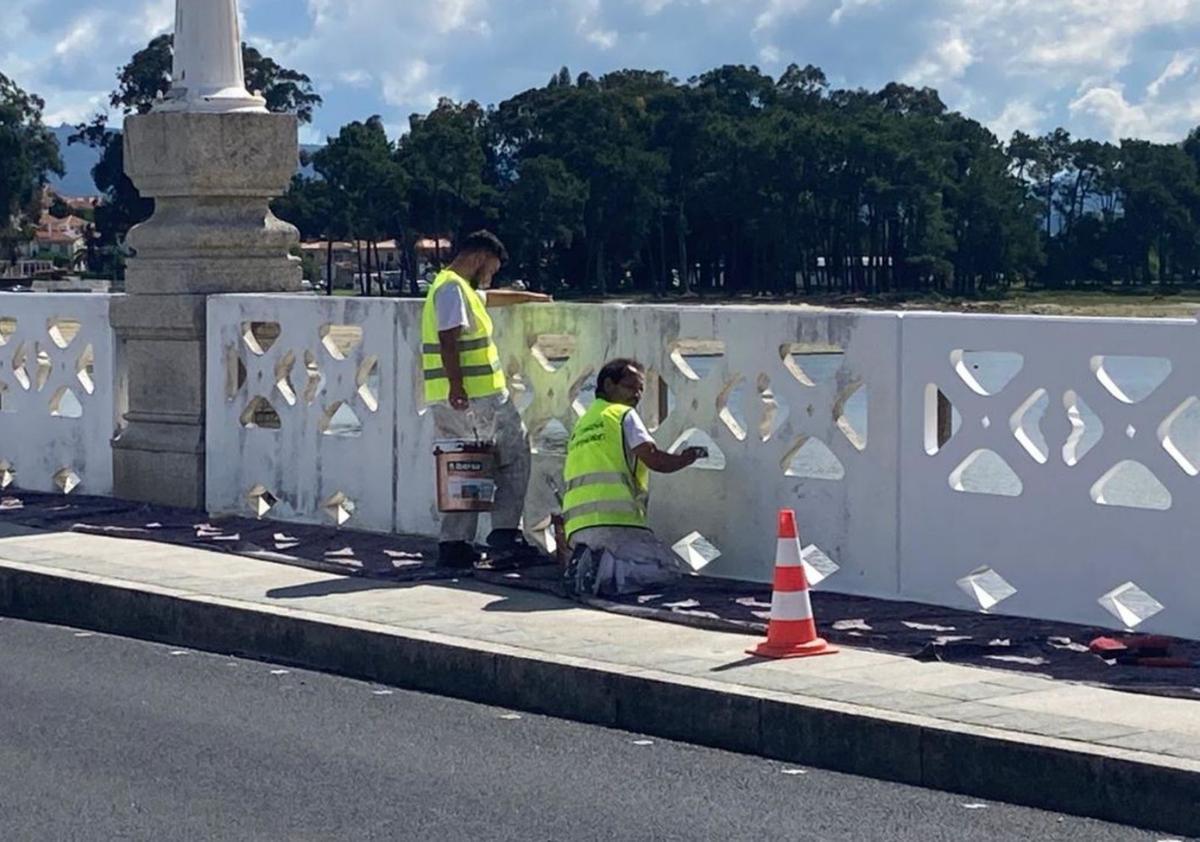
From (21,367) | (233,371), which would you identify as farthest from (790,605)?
(21,367)

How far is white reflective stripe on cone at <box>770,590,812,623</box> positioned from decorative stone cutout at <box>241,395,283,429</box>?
16.5 feet

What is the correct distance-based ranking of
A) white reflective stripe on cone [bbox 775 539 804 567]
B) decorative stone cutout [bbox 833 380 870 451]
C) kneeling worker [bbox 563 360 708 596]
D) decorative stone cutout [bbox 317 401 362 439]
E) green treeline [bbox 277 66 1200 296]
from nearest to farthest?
white reflective stripe on cone [bbox 775 539 804 567] < decorative stone cutout [bbox 833 380 870 451] < kneeling worker [bbox 563 360 708 596] < decorative stone cutout [bbox 317 401 362 439] < green treeline [bbox 277 66 1200 296]

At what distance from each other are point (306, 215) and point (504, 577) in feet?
165

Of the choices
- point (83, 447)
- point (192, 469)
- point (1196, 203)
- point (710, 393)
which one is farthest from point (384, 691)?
point (1196, 203)

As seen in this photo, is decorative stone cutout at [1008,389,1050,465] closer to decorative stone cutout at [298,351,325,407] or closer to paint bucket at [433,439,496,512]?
paint bucket at [433,439,496,512]

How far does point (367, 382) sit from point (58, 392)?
3128mm

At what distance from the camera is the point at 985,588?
9961 mm

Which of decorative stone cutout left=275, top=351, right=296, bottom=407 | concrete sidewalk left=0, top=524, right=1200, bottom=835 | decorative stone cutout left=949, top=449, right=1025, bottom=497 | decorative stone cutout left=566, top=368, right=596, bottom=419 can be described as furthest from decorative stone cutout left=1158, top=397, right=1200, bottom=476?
decorative stone cutout left=275, top=351, right=296, bottom=407

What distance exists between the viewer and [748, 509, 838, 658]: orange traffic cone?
905 cm

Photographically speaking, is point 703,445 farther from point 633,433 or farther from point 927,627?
point 927,627

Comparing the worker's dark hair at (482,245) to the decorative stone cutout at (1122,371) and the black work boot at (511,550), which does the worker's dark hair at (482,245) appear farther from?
the decorative stone cutout at (1122,371)

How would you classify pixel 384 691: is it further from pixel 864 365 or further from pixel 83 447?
pixel 83 447

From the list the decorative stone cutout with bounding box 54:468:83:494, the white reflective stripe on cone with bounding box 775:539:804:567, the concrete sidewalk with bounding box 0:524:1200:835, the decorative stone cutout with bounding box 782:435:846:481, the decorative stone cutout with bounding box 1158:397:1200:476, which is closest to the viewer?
the concrete sidewalk with bounding box 0:524:1200:835

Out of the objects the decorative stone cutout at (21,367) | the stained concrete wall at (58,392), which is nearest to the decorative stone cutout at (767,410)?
the stained concrete wall at (58,392)
